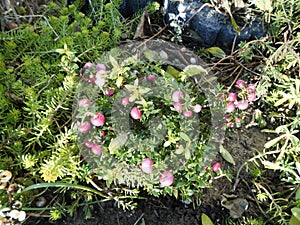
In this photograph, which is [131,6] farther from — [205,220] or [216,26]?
[205,220]

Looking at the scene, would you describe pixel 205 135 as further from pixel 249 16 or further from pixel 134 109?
pixel 249 16

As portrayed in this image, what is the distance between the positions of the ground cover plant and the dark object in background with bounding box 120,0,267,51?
15 centimetres

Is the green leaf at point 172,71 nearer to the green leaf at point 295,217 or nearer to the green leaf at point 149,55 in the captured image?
the green leaf at point 149,55

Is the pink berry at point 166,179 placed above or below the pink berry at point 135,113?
below

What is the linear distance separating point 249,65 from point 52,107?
3.21ft

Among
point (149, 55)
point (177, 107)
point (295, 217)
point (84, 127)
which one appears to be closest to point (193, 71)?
point (149, 55)

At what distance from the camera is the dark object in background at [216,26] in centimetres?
195

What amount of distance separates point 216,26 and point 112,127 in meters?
0.91

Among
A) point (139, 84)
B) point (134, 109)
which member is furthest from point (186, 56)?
point (134, 109)

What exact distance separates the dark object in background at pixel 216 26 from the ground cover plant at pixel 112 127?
0.50 feet

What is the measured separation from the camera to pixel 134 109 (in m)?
1.28

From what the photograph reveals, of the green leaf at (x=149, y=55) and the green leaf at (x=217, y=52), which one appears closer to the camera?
the green leaf at (x=149, y=55)

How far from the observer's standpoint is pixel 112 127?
4.41 feet

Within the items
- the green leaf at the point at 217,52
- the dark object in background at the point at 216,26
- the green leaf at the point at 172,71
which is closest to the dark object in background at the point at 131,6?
the dark object in background at the point at 216,26
